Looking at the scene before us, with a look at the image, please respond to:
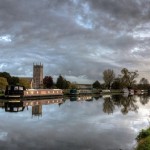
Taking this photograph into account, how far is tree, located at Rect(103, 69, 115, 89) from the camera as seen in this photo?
11181 centimetres

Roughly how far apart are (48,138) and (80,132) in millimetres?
2639

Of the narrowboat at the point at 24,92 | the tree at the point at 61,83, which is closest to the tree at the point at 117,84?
the tree at the point at 61,83

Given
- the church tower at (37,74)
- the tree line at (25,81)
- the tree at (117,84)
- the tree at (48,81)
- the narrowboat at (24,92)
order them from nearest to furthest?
the narrowboat at (24,92) < the tree line at (25,81) < the tree at (48,81) < the tree at (117,84) < the church tower at (37,74)

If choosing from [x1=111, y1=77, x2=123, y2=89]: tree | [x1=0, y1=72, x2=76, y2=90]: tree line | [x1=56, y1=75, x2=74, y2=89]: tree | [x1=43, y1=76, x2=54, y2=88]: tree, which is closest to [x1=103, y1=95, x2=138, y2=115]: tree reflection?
[x1=0, y1=72, x2=76, y2=90]: tree line

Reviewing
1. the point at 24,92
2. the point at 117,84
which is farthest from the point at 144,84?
the point at 24,92

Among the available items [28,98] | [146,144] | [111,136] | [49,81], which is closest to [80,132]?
[111,136]

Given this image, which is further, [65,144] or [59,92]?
[59,92]

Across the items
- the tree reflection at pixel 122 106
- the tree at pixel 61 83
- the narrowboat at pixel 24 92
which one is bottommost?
the tree reflection at pixel 122 106

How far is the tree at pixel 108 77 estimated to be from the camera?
367 ft

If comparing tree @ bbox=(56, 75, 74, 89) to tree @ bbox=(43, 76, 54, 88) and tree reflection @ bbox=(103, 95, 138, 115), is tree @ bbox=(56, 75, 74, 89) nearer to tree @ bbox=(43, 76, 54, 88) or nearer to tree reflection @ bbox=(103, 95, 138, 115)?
tree @ bbox=(43, 76, 54, 88)

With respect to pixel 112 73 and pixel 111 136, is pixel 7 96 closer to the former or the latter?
pixel 111 136

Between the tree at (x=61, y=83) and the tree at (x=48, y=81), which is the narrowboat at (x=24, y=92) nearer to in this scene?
the tree at (x=61, y=83)

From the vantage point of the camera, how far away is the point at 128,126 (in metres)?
20.5

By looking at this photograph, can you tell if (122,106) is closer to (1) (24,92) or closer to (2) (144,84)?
(1) (24,92)
